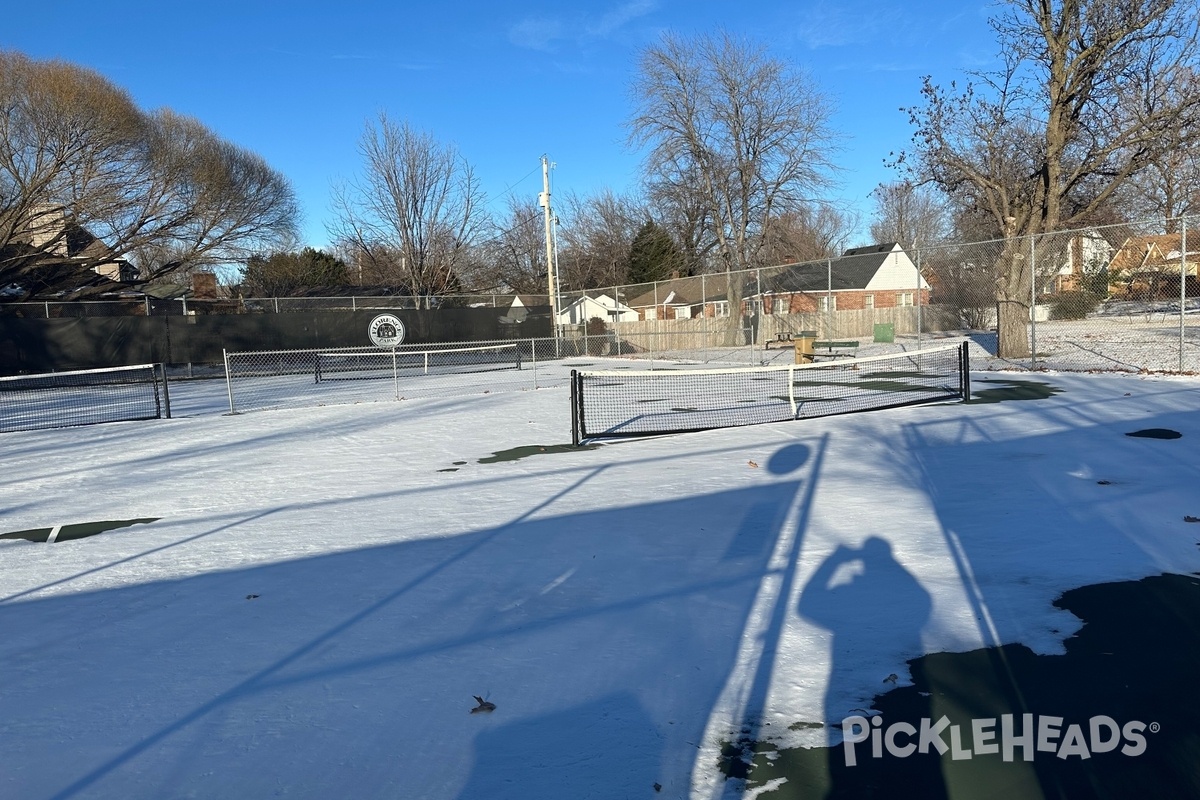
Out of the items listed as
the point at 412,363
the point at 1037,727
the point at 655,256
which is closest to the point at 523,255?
the point at 655,256

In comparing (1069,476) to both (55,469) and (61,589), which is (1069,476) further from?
(55,469)

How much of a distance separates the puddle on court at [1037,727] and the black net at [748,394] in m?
6.99

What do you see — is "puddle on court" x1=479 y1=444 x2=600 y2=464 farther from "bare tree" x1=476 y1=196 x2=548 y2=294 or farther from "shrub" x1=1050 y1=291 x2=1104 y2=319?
"bare tree" x1=476 y1=196 x2=548 y2=294

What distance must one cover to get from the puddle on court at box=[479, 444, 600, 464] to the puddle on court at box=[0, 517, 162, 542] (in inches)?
154

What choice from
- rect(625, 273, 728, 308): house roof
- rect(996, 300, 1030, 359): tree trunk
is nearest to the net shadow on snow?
rect(996, 300, 1030, 359): tree trunk

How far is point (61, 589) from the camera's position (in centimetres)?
588

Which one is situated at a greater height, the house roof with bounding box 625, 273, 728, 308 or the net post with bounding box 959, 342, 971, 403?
the house roof with bounding box 625, 273, 728, 308

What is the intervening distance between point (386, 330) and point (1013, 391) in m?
22.4

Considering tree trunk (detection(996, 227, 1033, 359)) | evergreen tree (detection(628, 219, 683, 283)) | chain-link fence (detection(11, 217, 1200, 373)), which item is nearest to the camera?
chain-link fence (detection(11, 217, 1200, 373))

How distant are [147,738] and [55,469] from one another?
9.31m

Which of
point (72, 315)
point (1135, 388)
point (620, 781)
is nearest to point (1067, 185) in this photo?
point (1135, 388)

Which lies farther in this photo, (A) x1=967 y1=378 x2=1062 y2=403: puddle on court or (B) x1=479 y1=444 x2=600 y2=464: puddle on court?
(A) x1=967 y1=378 x2=1062 y2=403: puddle on court

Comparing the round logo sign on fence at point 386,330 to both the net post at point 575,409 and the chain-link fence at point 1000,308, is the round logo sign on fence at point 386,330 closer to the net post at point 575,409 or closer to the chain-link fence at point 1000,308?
the chain-link fence at point 1000,308

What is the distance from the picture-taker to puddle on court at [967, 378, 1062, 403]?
42.4 ft
